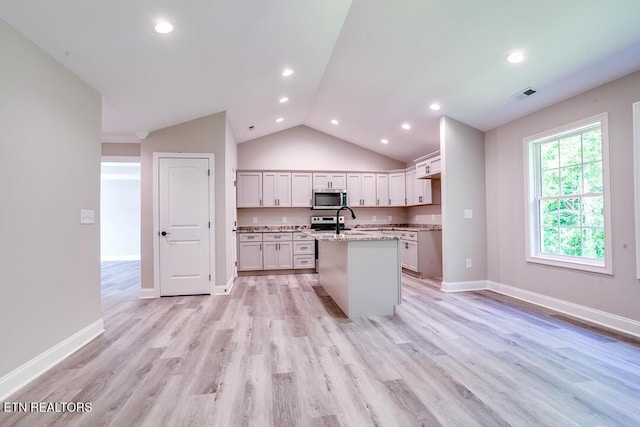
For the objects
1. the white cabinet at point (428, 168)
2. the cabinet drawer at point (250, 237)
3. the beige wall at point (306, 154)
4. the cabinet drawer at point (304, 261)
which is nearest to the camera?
the white cabinet at point (428, 168)

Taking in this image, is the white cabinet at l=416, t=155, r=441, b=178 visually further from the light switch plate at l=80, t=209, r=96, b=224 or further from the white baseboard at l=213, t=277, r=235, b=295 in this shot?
the light switch plate at l=80, t=209, r=96, b=224

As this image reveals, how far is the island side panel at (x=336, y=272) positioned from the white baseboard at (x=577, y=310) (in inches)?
96.9

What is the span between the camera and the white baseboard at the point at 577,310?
2699 mm

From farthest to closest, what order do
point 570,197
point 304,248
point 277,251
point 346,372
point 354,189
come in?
point 354,189 → point 304,248 → point 277,251 → point 570,197 → point 346,372

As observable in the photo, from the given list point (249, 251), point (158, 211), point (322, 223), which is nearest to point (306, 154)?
point (322, 223)

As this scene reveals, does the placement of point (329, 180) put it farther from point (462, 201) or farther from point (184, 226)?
point (184, 226)

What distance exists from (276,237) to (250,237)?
0.51m

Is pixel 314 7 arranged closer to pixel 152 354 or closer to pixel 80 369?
pixel 152 354

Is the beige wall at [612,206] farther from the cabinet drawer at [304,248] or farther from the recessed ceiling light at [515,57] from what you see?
the cabinet drawer at [304,248]

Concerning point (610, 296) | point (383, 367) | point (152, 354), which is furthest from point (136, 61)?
point (610, 296)

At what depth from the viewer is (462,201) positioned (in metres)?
4.36

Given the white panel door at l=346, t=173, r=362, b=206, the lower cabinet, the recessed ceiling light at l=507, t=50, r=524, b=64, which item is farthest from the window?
the lower cabinet

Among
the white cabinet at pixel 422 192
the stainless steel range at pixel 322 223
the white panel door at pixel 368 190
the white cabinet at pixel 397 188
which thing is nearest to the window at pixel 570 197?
the white cabinet at pixel 422 192

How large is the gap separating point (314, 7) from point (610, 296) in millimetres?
3990
